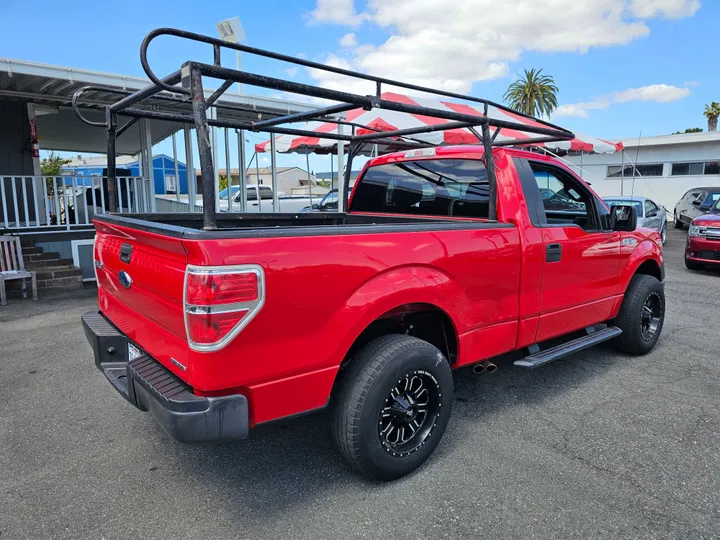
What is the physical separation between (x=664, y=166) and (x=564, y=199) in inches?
964

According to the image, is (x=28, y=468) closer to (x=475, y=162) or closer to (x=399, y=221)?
(x=399, y=221)

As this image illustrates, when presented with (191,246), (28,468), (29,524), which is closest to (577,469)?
(191,246)

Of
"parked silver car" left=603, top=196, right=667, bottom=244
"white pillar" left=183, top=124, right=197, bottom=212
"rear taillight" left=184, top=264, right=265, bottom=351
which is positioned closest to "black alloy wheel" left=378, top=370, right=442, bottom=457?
"rear taillight" left=184, top=264, right=265, bottom=351

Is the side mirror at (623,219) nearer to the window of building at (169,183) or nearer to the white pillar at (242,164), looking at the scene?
the white pillar at (242,164)

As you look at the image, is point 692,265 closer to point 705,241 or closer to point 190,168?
point 705,241

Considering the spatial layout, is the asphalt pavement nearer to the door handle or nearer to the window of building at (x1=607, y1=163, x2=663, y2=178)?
the door handle

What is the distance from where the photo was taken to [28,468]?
294cm

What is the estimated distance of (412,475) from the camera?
2.86 m

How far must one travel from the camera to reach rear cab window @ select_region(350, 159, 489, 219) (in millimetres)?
3607

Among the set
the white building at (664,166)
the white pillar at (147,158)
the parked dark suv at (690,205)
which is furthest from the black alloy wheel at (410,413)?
the white building at (664,166)

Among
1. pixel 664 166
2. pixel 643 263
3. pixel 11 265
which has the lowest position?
pixel 11 265

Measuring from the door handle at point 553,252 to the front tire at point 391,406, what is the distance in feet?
4.04

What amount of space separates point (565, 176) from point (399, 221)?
1.38 meters

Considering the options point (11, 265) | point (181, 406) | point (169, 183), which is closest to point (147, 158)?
point (11, 265)
